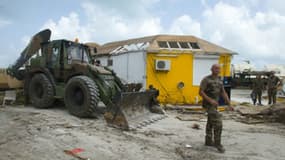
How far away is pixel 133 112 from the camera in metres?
7.62

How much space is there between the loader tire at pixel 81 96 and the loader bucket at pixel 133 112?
2.28 feet

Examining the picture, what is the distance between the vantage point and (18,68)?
10.2 meters

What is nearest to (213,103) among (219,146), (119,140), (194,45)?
(219,146)

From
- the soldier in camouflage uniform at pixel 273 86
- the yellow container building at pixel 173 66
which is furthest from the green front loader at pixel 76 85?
the soldier in camouflage uniform at pixel 273 86

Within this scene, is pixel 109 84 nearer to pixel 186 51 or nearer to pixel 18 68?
pixel 18 68

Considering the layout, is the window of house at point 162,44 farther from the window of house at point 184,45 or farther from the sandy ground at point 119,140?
the sandy ground at point 119,140

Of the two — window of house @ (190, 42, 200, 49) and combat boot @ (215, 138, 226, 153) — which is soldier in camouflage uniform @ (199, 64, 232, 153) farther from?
window of house @ (190, 42, 200, 49)

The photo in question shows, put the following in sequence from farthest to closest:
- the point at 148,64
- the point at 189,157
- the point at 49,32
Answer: the point at 148,64 < the point at 49,32 < the point at 189,157

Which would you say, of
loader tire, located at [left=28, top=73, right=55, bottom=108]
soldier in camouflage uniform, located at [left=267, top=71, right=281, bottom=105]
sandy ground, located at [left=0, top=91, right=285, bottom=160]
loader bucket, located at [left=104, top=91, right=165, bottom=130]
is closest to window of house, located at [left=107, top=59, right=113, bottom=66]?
loader tire, located at [left=28, top=73, right=55, bottom=108]

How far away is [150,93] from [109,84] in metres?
1.37

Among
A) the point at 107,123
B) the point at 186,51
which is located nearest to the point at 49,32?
the point at 107,123

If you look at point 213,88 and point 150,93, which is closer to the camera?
point 213,88

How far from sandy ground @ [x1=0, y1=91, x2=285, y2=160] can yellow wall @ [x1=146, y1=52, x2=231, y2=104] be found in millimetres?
5097

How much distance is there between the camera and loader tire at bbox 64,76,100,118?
7301mm
